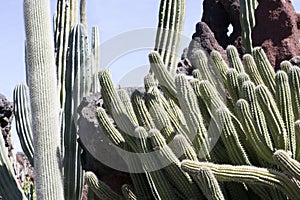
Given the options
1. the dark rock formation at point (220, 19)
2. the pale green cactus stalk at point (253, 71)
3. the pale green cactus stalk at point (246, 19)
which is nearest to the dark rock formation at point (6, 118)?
the dark rock formation at point (220, 19)

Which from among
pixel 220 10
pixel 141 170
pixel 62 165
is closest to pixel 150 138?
pixel 141 170

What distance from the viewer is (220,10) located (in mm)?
5684

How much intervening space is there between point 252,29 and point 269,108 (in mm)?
1957

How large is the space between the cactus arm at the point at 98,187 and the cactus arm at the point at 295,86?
1.25 metres

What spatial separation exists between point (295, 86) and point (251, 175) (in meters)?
0.71

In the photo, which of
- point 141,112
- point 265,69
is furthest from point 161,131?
point 265,69

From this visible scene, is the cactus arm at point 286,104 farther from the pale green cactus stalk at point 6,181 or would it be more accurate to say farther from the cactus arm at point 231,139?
the pale green cactus stalk at point 6,181

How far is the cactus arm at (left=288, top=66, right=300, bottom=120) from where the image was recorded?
3.57 metres

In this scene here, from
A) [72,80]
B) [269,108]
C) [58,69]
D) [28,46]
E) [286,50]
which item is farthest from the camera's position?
[58,69]

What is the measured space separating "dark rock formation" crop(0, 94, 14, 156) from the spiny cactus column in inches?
91.5

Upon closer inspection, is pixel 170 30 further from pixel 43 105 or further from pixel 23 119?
pixel 43 105

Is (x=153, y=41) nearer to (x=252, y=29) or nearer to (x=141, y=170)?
(x=252, y=29)

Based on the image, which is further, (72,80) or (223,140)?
(72,80)

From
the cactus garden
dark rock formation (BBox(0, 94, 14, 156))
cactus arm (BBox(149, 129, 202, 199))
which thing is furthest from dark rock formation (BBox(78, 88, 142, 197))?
dark rock formation (BBox(0, 94, 14, 156))
